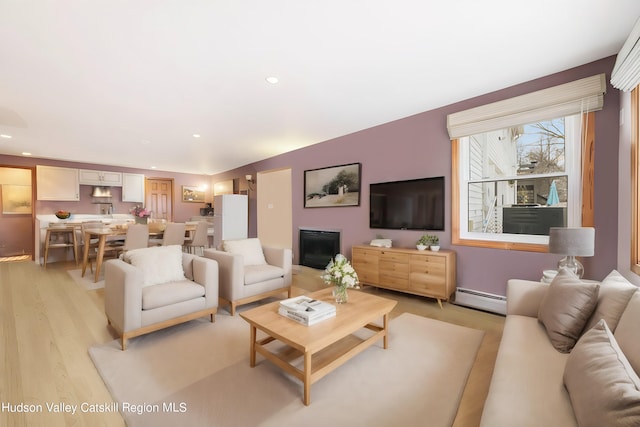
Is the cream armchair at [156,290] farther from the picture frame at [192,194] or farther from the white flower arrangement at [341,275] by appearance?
the picture frame at [192,194]

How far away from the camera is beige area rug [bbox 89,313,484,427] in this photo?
60.4 inches

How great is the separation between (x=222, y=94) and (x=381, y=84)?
5.70 feet

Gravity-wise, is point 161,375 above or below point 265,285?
below

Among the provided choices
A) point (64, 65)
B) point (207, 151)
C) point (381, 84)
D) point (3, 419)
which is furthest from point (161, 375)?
point (207, 151)

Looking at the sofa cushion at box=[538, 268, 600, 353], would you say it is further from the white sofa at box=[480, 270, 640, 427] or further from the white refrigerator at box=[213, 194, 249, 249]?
the white refrigerator at box=[213, 194, 249, 249]

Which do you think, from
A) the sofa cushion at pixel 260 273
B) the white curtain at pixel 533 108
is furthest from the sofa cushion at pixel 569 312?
the sofa cushion at pixel 260 273

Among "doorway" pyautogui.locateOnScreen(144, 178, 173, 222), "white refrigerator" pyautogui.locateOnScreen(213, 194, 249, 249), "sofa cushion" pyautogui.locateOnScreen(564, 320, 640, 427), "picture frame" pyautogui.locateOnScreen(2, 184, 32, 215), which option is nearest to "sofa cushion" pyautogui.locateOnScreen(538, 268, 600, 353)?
"sofa cushion" pyautogui.locateOnScreen(564, 320, 640, 427)

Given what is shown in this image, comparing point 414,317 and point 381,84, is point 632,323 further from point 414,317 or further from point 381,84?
point 381,84

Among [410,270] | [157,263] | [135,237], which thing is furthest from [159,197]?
[410,270]

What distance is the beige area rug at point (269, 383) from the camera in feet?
5.03

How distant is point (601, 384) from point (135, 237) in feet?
17.8

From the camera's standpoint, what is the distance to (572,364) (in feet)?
3.75

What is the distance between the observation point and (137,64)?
241cm

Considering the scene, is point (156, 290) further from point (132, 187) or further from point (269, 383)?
point (132, 187)
